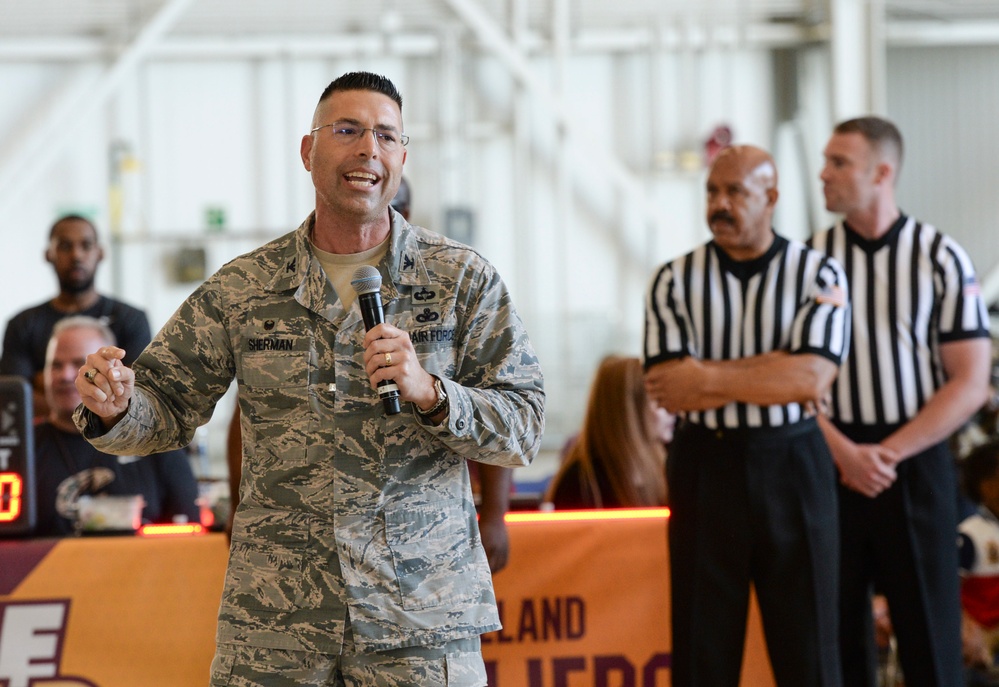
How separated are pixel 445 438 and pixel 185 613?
6.07 ft

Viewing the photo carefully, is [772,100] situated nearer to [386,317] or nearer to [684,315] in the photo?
[684,315]

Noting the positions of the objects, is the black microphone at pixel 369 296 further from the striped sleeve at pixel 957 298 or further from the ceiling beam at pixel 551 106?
the ceiling beam at pixel 551 106

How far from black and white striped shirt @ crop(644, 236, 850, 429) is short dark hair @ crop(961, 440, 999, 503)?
5.97 ft

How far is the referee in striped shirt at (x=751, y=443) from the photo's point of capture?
3197 mm

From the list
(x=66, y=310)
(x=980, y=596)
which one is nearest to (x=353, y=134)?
(x=980, y=596)

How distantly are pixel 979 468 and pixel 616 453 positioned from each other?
1933 mm

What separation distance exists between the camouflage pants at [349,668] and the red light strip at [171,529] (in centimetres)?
158

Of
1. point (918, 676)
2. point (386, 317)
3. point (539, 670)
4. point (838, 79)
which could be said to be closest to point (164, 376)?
point (386, 317)

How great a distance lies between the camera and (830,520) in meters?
3.25

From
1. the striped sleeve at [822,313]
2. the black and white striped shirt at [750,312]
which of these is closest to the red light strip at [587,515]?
the black and white striped shirt at [750,312]

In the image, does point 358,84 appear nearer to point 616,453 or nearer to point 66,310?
point 616,453

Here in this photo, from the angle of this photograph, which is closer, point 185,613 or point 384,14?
point 185,613

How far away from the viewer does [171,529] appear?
3.62 metres

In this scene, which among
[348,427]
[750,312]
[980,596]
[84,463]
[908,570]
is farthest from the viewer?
[980,596]
